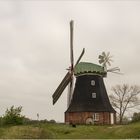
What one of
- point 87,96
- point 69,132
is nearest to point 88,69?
point 87,96

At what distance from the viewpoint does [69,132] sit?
1610 inches

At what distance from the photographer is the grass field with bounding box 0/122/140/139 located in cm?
3185

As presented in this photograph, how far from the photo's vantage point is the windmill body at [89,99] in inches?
2055

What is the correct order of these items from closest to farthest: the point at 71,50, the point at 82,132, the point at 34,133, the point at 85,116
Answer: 1. the point at 34,133
2. the point at 82,132
3. the point at 85,116
4. the point at 71,50

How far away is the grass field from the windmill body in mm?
8346

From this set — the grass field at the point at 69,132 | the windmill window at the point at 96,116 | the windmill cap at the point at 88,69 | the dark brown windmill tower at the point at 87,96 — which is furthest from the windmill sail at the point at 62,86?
the grass field at the point at 69,132

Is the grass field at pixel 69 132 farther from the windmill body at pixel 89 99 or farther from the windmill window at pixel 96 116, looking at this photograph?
the windmill window at pixel 96 116

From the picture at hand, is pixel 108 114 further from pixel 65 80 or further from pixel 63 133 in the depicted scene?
pixel 63 133

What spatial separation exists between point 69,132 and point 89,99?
40.8ft

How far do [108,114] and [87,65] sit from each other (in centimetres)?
745

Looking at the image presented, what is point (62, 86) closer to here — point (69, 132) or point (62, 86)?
point (62, 86)

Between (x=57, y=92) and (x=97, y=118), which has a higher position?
(x=57, y=92)

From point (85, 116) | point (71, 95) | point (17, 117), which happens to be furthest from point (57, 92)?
point (17, 117)

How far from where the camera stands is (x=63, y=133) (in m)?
40.8
